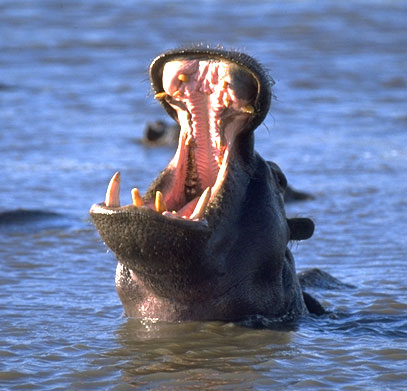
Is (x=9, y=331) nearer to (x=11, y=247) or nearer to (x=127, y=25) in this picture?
(x=11, y=247)

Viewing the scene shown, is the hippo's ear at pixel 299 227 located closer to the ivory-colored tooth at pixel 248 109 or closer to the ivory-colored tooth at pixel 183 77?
the ivory-colored tooth at pixel 248 109

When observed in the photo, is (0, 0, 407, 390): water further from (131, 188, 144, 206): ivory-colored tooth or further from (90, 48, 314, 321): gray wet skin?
(131, 188, 144, 206): ivory-colored tooth

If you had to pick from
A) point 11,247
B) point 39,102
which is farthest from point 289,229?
point 39,102

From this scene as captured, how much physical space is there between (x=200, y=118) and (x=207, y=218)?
57 centimetres

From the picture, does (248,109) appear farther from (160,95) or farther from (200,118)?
(160,95)

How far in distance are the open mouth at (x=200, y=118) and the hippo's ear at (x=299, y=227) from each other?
2.15 ft

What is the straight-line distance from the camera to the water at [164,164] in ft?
19.9

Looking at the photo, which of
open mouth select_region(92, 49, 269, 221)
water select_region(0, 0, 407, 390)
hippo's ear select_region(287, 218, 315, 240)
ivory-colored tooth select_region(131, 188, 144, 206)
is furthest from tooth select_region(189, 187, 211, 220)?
hippo's ear select_region(287, 218, 315, 240)

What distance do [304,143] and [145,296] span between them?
757 centimetres

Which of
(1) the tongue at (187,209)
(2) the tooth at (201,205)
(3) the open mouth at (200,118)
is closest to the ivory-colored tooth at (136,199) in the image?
(3) the open mouth at (200,118)

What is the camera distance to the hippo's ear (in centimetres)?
686

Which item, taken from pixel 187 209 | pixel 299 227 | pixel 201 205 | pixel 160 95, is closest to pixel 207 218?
pixel 201 205

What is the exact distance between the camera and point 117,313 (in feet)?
23.7

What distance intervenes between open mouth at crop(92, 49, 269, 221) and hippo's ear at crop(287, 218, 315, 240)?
0.65 metres
